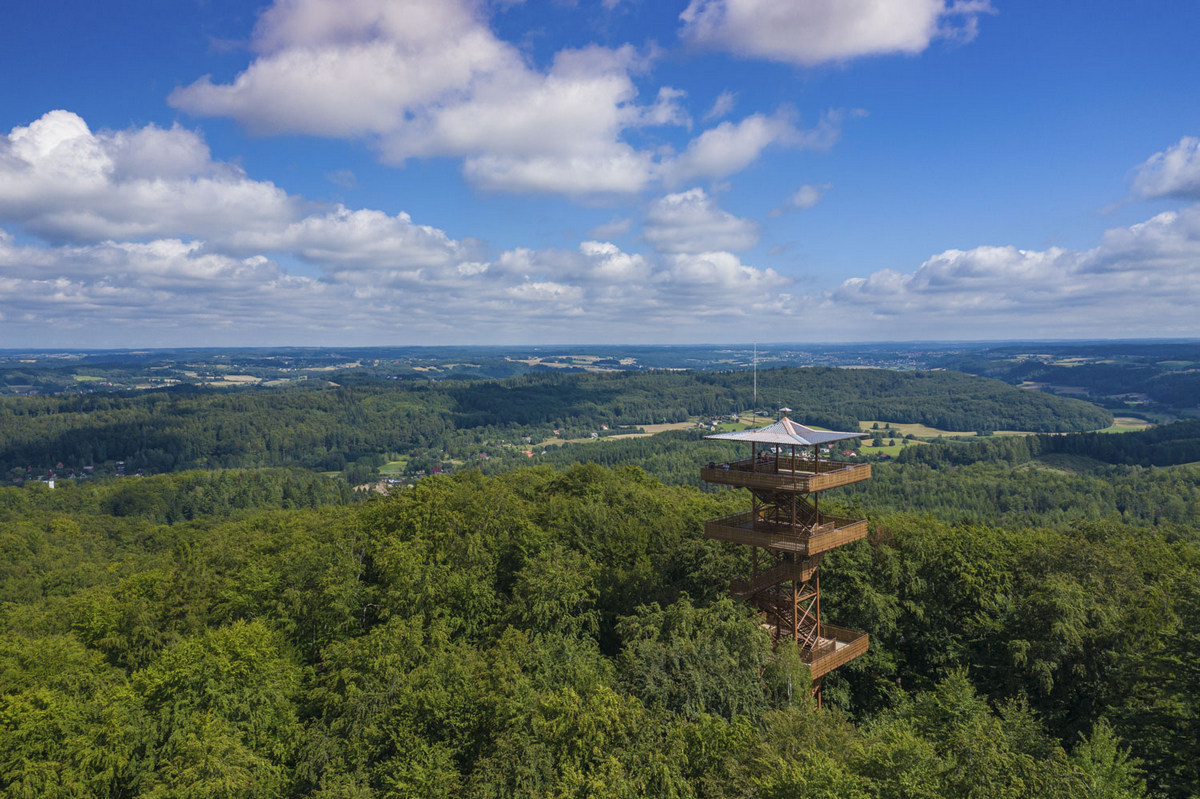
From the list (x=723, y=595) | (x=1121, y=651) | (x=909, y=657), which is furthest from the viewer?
(x=909, y=657)

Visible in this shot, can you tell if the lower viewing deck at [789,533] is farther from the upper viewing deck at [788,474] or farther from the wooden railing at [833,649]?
the wooden railing at [833,649]

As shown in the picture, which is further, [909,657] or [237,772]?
[909,657]

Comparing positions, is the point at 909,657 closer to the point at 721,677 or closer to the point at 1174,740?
the point at 1174,740

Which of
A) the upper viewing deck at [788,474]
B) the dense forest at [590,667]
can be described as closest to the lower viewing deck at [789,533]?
the upper viewing deck at [788,474]

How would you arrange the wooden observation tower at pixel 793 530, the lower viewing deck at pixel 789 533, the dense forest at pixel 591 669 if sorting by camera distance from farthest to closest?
the wooden observation tower at pixel 793 530
the lower viewing deck at pixel 789 533
the dense forest at pixel 591 669

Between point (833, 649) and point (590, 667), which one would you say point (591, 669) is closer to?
point (590, 667)

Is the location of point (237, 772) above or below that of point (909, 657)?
above

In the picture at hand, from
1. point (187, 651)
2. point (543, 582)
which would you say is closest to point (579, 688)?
point (543, 582)

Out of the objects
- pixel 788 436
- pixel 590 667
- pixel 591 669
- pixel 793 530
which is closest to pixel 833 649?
pixel 793 530
